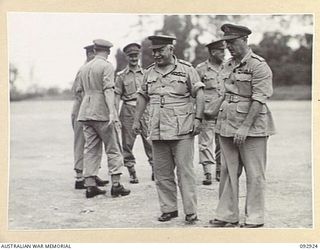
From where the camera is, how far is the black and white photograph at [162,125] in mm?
4422

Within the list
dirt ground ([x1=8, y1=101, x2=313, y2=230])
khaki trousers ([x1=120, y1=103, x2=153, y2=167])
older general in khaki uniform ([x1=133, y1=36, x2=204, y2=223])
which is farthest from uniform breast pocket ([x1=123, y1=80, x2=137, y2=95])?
older general in khaki uniform ([x1=133, y1=36, x2=204, y2=223])

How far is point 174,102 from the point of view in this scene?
4.60 meters

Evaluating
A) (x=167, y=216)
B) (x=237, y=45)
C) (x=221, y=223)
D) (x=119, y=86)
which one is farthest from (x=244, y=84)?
(x=119, y=86)

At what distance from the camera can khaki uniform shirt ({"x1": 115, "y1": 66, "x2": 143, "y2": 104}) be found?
602 cm

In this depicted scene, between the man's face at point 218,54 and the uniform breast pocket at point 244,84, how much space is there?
156 cm

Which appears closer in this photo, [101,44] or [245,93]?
[245,93]

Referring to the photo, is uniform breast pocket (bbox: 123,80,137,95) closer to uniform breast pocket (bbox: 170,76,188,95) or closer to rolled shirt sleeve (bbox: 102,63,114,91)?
rolled shirt sleeve (bbox: 102,63,114,91)

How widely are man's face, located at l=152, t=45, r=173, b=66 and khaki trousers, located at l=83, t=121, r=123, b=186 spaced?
0.96 meters

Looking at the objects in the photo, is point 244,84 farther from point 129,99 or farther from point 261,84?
point 129,99

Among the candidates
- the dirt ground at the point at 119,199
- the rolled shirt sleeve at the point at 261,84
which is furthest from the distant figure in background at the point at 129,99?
the rolled shirt sleeve at the point at 261,84

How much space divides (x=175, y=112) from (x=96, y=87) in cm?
109

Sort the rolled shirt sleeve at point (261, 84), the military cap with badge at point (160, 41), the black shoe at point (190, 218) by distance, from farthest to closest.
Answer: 1. the black shoe at point (190, 218)
2. the military cap with badge at point (160, 41)
3. the rolled shirt sleeve at point (261, 84)

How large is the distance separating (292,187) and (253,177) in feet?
3.91

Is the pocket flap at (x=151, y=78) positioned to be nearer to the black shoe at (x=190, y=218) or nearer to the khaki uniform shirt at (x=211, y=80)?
the black shoe at (x=190, y=218)
